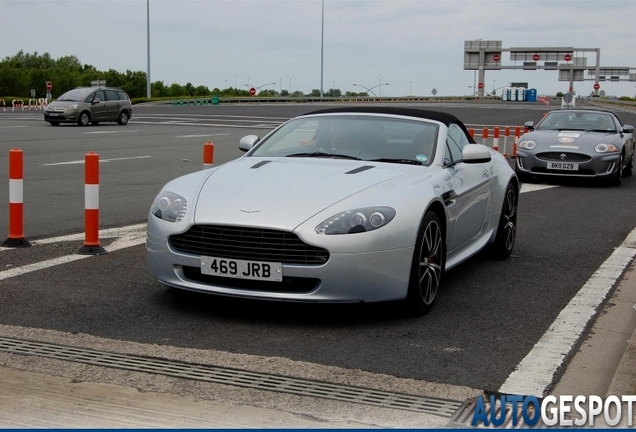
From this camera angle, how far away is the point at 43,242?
29.6 feet

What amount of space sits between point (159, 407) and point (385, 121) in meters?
3.83

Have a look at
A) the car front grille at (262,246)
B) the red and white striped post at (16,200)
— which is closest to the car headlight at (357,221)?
the car front grille at (262,246)

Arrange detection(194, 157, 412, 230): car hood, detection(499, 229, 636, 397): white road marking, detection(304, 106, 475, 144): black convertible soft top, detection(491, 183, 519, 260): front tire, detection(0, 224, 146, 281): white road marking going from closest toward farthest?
detection(499, 229, 636, 397): white road marking → detection(194, 157, 412, 230): car hood → detection(0, 224, 146, 281): white road marking → detection(304, 106, 475, 144): black convertible soft top → detection(491, 183, 519, 260): front tire

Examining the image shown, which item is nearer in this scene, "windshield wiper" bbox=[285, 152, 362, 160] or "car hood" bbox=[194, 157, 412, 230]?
"car hood" bbox=[194, 157, 412, 230]

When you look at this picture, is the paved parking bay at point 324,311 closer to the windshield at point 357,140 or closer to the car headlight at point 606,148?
the windshield at point 357,140

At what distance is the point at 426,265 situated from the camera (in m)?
6.47

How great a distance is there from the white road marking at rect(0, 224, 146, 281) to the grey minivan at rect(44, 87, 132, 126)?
2588cm

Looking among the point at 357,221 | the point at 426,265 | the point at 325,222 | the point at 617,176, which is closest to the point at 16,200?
the point at 325,222

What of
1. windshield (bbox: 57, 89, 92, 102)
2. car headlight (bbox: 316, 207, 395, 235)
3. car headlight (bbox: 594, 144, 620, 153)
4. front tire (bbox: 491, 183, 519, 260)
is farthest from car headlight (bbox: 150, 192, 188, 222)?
windshield (bbox: 57, 89, 92, 102)

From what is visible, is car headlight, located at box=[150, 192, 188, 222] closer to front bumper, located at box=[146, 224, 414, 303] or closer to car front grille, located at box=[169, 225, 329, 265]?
front bumper, located at box=[146, 224, 414, 303]

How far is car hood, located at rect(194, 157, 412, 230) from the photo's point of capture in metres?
6.02

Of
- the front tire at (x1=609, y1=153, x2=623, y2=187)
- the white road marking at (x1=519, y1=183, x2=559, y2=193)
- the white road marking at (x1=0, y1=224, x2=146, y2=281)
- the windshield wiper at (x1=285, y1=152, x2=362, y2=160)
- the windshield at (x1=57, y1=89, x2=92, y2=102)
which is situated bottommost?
the white road marking at (x1=0, y1=224, x2=146, y2=281)

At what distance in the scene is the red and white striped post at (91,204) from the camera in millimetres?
8266

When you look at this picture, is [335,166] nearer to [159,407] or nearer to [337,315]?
[337,315]
